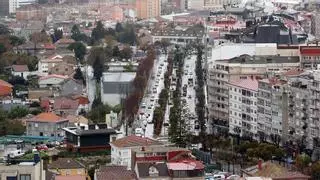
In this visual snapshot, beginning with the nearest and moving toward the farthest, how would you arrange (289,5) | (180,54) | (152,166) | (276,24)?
(152,166), (276,24), (180,54), (289,5)

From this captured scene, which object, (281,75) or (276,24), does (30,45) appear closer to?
(276,24)

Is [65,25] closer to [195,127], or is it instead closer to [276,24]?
[276,24]

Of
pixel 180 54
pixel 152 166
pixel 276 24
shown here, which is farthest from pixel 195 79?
pixel 152 166

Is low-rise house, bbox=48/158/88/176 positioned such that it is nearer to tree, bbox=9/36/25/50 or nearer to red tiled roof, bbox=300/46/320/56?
red tiled roof, bbox=300/46/320/56

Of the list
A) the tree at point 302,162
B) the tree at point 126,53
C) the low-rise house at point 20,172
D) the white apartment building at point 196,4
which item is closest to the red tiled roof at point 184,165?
the tree at point 302,162

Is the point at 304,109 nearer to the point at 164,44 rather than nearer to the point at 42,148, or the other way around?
the point at 42,148

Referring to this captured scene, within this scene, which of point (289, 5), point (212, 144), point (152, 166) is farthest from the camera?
point (289, 5)

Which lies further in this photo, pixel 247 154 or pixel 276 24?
pixel 276 24

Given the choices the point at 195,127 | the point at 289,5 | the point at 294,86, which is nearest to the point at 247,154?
the point at 294,86
